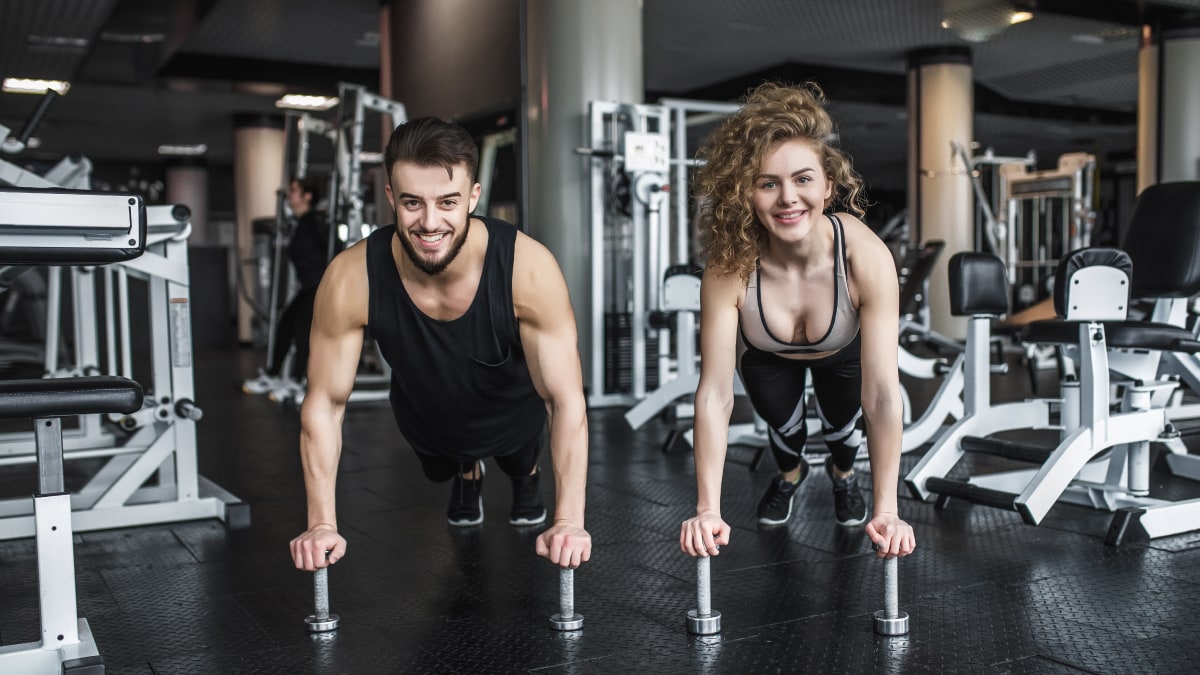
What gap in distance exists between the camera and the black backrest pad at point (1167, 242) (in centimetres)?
292

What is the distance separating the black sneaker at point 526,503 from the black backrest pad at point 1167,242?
5.90ft

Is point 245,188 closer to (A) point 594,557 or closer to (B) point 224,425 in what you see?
(B) point 224,425

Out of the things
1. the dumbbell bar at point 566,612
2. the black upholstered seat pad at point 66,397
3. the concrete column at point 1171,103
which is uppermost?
the concrete column at point 1171,103

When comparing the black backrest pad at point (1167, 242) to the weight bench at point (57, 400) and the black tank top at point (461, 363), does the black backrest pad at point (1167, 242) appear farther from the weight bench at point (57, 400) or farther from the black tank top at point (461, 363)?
the weight bench at point (57, 400)

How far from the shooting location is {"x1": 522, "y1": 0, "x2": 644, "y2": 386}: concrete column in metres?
5.36

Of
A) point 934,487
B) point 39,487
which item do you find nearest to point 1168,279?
point 934,487

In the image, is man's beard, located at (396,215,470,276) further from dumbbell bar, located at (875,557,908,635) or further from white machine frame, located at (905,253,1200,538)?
white machine frame, located at (905,253,1200,538)

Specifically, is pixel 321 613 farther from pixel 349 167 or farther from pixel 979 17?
pixel 979 17

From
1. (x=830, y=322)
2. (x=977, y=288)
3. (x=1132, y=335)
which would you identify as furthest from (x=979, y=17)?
(x=830, y=322)

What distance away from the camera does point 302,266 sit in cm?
553

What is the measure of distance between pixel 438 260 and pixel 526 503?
1.06 metres

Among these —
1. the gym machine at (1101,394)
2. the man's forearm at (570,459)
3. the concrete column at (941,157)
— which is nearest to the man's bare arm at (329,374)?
the man's forearm at (570,459)

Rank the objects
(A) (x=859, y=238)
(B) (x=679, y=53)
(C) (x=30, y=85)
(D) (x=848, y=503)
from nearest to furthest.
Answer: (A) (x=859, y=238)
(D) (x=848, y=503)
(B) (x=679, y=53)
(C) (x=30, y=85)

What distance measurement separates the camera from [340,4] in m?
7.49
